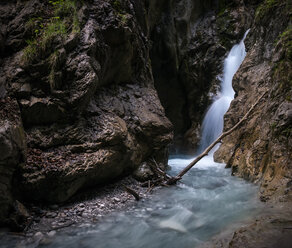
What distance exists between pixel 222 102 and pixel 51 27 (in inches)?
450

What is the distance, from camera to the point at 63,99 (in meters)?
5.07

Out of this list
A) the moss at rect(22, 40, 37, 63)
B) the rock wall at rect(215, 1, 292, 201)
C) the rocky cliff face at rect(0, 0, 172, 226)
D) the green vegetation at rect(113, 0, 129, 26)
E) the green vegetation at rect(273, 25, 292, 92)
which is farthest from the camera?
the green vegetation at rect(113, 0, 129, 26)

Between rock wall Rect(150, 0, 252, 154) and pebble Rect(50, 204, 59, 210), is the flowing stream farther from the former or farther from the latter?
rock wall Rect(150, 0, 252, 154)

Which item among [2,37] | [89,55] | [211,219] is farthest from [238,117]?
[2,37]

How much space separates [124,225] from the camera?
416 cm

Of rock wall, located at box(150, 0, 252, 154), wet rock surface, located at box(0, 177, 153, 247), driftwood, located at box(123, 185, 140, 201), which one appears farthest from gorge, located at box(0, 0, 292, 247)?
rock wall, located at box(150, 0, 252, 154)

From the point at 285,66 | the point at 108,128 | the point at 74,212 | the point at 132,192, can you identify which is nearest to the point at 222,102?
the point at 285,66

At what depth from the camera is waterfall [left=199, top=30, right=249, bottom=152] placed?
13.7 m

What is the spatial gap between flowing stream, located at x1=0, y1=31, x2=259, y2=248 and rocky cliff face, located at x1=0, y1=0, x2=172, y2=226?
1166mm

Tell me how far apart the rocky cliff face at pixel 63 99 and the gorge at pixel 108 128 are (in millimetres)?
24

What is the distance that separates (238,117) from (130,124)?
4.82 m

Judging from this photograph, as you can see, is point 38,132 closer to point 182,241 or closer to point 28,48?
point 28,48

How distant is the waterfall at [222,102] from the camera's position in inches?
538

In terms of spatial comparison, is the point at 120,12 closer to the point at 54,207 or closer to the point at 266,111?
the point at 266,111
